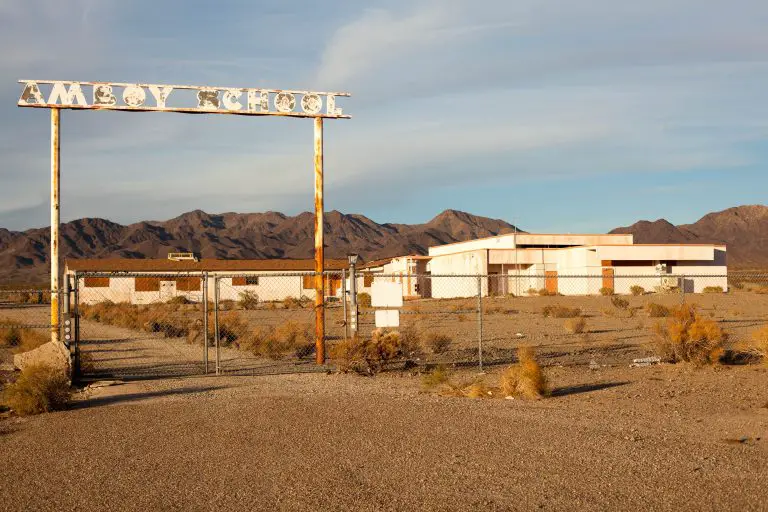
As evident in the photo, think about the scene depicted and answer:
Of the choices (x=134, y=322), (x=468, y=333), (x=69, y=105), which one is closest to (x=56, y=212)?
(x=69, y=105)

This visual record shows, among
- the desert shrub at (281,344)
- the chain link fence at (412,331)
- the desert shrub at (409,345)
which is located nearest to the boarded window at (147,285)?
the chain link fence at (412,331)

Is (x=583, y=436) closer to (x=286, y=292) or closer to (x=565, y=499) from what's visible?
(x=565, y=499)

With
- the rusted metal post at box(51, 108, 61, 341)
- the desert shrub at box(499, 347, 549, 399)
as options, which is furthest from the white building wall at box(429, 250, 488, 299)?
the desert shrub at box(499, 347, 549, 399)

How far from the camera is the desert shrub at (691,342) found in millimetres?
16766

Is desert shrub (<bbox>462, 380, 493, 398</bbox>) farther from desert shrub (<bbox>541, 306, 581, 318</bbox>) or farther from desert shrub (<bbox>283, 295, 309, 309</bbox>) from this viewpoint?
desert shrub (<bbox>283, 295, 309, 309</bbox>)

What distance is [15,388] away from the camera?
39.4 ft

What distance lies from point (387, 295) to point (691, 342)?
21.0ft

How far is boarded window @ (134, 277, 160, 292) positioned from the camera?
214ft

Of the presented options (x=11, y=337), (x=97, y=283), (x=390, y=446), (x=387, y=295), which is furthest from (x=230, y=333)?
(x=97, y=283)

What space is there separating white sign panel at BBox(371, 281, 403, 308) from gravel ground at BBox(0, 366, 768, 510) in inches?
91.3

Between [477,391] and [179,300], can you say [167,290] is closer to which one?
[179,300]

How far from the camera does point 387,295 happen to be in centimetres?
1631

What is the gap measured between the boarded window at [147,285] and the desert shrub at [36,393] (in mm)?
54058

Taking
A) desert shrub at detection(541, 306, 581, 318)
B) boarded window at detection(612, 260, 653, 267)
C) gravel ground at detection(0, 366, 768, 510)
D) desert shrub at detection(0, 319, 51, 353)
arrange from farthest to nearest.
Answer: boarded window at detection(612, 260, 653, 267), desert shrub at detection(541, 306, 581, 318), desert shrub at detection(0, 319, 51, 353), gravel ground at detection(0, 366, 768, 510)
